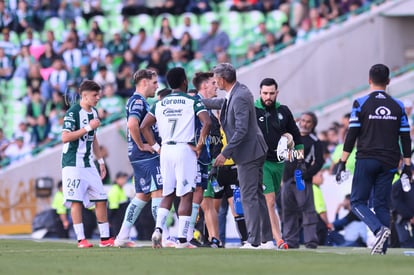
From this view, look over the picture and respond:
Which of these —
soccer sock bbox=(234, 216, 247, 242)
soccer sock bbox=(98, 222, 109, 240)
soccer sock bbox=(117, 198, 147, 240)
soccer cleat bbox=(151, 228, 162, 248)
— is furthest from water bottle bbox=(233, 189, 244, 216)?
soccer cleat bbox=(151, 228, 162, 248)

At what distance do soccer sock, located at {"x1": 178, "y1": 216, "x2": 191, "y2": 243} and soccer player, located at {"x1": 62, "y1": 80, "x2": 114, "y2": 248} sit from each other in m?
1.40

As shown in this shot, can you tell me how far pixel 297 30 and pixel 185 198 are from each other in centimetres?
1543

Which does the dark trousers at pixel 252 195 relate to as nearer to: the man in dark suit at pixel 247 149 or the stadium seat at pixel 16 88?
the man in dark suit at pixel 247 149

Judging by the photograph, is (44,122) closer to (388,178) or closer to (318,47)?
(318,47)

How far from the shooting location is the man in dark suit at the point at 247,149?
1597 cm

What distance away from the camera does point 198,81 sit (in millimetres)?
17922

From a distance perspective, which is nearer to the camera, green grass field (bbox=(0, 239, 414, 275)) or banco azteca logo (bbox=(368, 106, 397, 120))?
green grass field (bbox=(0, 239, 414, 275))

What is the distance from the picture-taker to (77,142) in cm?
1709

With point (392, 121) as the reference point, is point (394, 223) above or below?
below

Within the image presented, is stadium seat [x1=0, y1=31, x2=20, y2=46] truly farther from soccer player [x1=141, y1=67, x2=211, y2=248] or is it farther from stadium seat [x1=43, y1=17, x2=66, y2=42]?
soccer player [x1=141, y1=67, x2=211, y2=248]

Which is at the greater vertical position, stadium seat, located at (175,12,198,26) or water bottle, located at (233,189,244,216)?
stadium seat, located at (175,12,198,26)

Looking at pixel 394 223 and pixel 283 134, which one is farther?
pixel 394 223

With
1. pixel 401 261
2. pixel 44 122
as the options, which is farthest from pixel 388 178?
pixel 44 122

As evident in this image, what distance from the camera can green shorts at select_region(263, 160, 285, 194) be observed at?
56.8 feet
